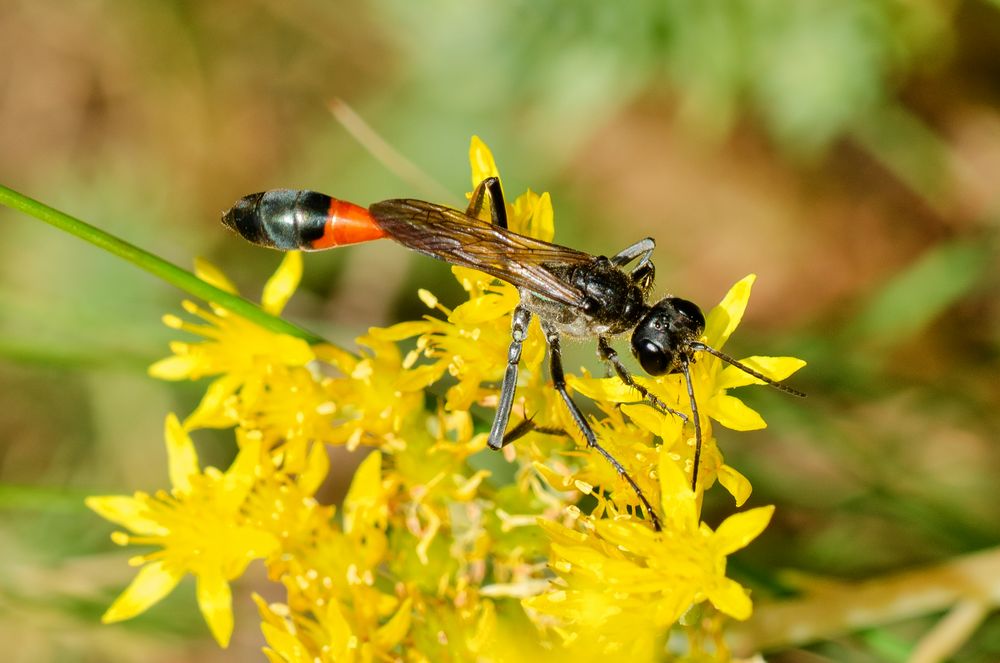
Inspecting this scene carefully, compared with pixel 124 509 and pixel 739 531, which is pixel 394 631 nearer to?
pixel 739 531

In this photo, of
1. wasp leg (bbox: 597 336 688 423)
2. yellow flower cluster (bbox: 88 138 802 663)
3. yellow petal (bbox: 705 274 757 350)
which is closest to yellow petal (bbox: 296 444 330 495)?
yellow flower cluster (bbox: 88 138 802 663)

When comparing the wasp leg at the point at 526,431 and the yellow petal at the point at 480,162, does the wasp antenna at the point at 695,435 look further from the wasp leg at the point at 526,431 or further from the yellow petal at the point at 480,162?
the yellow petal at the point at 480,162

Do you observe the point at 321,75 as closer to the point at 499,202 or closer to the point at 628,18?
the point at 628,18

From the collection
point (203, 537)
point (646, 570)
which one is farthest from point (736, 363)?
point (203, 537)

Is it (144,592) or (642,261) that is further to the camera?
(642,261)

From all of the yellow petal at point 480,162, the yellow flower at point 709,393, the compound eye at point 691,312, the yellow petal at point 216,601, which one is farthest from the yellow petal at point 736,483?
the yellow petal at point 216,601

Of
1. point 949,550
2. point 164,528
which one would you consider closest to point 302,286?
point 164,528

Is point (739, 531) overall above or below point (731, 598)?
above
